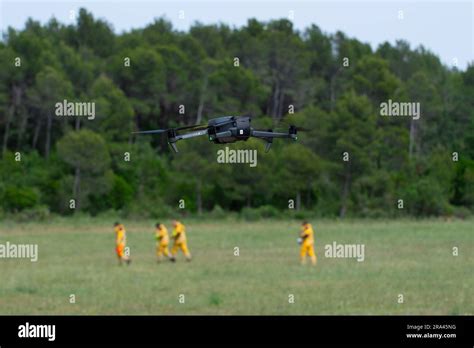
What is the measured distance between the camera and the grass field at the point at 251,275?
24.2 metres

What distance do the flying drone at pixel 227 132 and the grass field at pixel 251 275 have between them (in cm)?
1557

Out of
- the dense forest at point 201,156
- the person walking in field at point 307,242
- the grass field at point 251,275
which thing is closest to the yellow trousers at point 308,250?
the person walking in field at point 307,242

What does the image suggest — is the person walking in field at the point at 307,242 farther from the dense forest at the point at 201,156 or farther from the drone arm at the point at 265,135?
the drone arm at the point at 265,135

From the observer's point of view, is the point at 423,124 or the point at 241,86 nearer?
the point at 241,86

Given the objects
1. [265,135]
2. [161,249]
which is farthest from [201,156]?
[265,135]

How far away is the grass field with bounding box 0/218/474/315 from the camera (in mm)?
24203

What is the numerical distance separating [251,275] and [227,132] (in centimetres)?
2422

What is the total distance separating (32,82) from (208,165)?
62.6 feet

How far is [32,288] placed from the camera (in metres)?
28.2

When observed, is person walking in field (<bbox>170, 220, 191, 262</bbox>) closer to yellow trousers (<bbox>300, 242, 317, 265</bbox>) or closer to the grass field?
the grass field

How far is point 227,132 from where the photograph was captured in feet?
23.3
